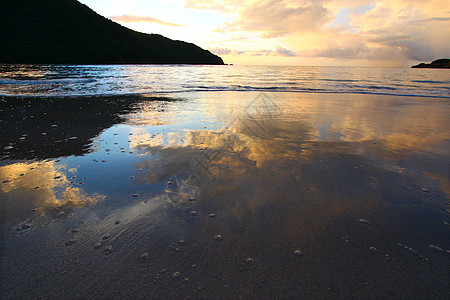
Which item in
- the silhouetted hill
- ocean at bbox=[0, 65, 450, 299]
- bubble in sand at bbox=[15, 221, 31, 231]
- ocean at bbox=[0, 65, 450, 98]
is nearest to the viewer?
ocean at bbox=[0, 65, 450, 299]

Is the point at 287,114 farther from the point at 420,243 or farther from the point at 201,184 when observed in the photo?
the point at 420,243

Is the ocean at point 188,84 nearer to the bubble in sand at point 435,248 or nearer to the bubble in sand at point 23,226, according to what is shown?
the bubble in sand at point 23,226

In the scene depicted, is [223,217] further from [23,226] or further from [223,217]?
[23,226]

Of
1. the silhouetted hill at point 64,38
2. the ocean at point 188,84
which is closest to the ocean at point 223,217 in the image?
Result: the ocean at point 188,84

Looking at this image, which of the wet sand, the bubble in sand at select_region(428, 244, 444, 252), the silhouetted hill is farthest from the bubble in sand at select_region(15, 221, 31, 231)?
the silhouetted hill

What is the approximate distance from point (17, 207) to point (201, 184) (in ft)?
6.76

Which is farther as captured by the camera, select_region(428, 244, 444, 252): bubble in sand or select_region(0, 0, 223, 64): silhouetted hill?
select_region(0, 0, 223, 64): silhouetted hill

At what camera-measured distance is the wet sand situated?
165cm

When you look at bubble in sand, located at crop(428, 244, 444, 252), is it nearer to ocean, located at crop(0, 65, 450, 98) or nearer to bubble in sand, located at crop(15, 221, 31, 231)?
bubble in sand, located at crop(15, 221, 31, 231)

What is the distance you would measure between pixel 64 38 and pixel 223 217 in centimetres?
12118

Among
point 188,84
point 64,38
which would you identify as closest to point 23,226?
point 188,84

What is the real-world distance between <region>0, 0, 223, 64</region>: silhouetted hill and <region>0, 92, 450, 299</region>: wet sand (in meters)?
79.2

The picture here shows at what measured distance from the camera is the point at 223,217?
238 cm

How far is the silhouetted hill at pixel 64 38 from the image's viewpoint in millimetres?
73125
